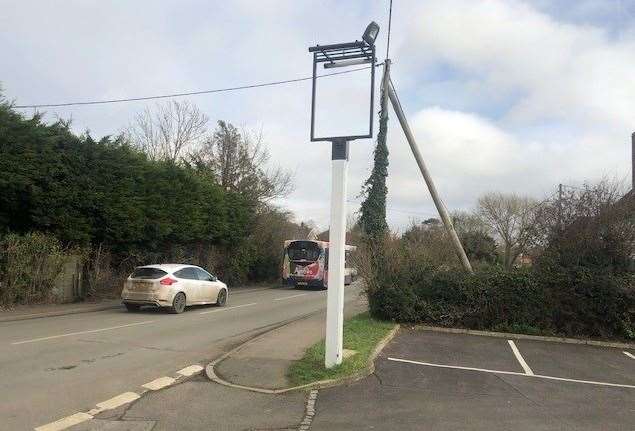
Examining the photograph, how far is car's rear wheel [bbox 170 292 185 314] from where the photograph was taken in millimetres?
16717

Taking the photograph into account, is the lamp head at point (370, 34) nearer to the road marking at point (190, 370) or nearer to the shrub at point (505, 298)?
the road marking at point (190, 370)

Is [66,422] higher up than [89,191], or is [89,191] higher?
[89,191]

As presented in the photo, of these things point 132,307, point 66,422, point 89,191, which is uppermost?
point 89,191

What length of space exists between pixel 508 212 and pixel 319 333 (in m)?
42.9

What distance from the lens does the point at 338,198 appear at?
827 cm

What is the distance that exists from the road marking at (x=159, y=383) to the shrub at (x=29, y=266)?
35.6ft

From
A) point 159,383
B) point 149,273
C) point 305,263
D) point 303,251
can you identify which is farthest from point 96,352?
point 303,251

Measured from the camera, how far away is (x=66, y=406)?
6336 millimetres

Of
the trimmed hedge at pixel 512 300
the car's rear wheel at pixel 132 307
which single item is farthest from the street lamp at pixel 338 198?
the car's rear wheel at pixel 132 307

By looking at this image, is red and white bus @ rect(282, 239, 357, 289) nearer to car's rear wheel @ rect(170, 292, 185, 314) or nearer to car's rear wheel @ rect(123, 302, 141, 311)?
car's rear wheel @ rect(123, 302, 141, 311)

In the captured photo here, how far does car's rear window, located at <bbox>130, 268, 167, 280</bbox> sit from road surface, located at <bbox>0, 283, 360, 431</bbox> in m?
1.13

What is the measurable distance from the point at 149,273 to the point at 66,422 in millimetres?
11324

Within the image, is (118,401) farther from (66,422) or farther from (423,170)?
(423,170)

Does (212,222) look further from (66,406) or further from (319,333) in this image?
(66,406)
